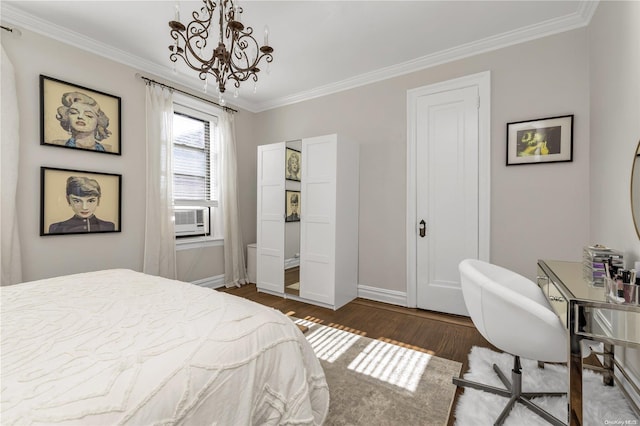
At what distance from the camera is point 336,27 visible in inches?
105

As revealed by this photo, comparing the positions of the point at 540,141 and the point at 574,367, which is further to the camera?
the point at 540,141

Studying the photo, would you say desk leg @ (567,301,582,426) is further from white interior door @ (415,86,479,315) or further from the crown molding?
the crown molding

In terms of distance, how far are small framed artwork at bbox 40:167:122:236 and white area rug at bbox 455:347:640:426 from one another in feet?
11.5

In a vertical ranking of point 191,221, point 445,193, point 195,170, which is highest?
point 195,170

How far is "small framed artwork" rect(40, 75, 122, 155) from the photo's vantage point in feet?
8.51

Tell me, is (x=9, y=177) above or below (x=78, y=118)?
below

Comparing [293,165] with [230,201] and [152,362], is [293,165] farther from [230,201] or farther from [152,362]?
[152,362]

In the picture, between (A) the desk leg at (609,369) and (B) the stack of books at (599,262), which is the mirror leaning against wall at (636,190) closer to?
(B) the stack of books at (599,262)

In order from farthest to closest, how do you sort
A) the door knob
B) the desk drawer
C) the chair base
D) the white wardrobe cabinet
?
the white wardrobe cabinet → the door knob → the chair base → the desk drawer

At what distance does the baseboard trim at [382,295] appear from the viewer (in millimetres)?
3406

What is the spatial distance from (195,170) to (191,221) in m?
0.72

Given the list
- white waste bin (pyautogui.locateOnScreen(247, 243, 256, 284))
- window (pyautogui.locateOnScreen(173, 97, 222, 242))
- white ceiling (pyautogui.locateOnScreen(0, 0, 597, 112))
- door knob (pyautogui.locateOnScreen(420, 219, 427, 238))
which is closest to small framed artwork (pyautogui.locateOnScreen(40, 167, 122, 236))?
window (pyautogui.locateOnScreen(173, 97, 222, 242))

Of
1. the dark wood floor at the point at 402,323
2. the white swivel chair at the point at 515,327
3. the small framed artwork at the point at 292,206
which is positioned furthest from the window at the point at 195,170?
the white swivel chair at the point at 515,327

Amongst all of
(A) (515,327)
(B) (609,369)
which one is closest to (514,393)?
(A) (515,327)
